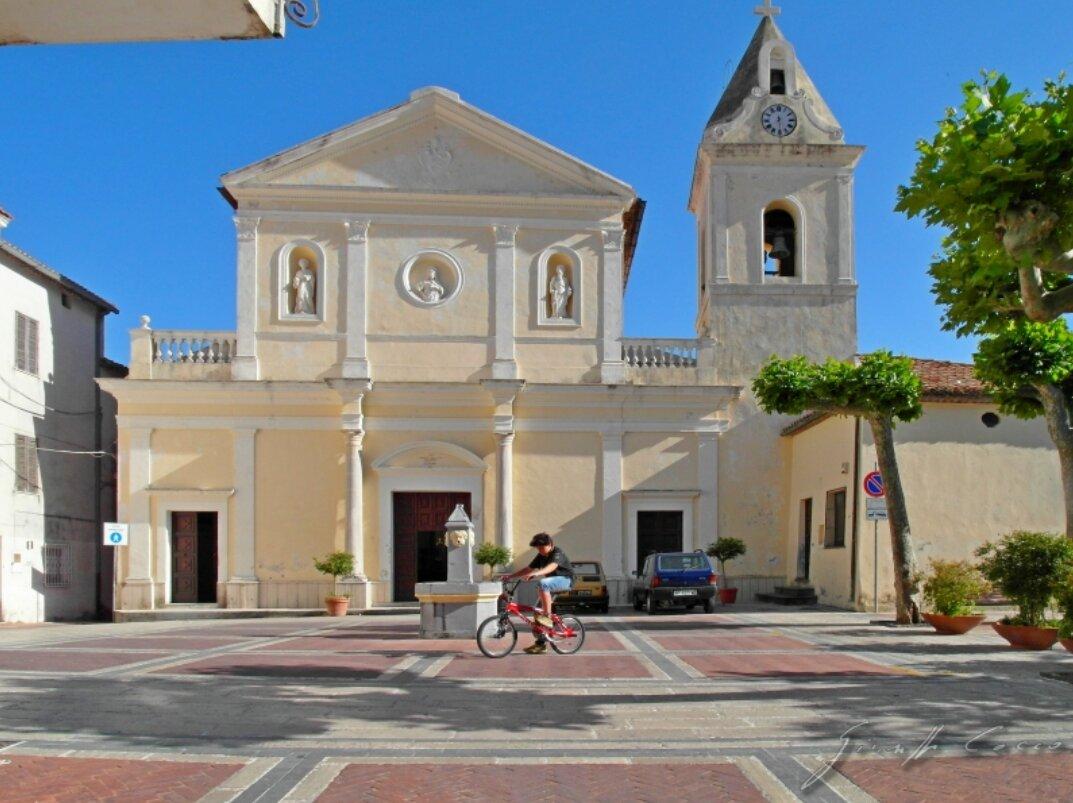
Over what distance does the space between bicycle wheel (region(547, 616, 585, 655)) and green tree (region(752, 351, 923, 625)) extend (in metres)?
6.56

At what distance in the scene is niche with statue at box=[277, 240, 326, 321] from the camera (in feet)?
87.9

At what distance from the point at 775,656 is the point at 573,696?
179 inches

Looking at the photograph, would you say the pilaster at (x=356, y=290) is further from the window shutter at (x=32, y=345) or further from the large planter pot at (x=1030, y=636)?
the large planter pot at (x=1030, y=636)

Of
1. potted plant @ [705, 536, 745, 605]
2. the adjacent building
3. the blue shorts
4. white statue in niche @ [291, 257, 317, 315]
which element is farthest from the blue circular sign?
the adjacent building

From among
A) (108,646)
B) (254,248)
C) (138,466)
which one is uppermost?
(254,248)

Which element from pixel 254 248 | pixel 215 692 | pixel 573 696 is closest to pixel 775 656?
pixel 573 696

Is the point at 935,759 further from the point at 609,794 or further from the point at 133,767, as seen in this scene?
the point at 133,767

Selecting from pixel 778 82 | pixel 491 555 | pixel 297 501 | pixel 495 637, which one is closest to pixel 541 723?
pixel 495 637

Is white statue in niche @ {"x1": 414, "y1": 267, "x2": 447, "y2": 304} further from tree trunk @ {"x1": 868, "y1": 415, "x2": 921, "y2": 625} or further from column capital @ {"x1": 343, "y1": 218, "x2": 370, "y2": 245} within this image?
tree trunk @ {"x1": 868, "y1": 415, "x2": 921, "y2": 625}

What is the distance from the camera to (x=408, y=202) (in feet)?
88.6

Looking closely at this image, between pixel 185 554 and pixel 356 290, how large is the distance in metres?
7.66

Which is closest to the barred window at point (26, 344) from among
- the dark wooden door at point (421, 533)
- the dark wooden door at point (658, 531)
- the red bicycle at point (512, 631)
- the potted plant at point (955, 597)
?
the dark wooden door at point (421, 533)

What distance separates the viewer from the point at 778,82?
29.2m

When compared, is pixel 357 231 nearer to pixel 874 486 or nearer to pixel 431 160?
pixel 431 160
